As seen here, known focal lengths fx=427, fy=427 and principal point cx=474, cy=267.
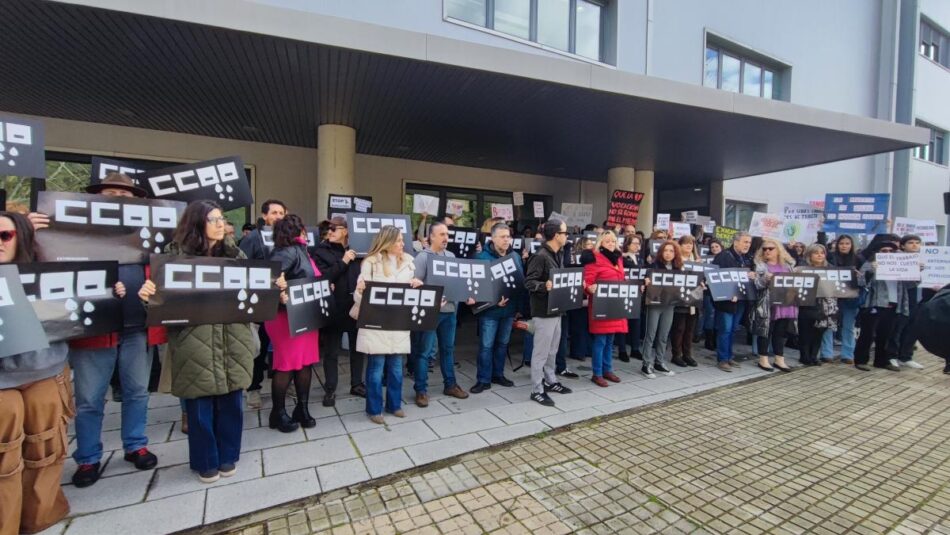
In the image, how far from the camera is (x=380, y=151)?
37.0ft

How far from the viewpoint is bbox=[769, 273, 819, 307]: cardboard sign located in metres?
6.45

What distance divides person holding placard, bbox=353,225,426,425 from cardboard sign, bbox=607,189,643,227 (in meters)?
6.76

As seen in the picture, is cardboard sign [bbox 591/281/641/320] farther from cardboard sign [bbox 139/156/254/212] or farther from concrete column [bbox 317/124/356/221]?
concrete column [bbox 317/124/356/221]

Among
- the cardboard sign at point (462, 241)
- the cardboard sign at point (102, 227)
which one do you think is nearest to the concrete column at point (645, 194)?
the cardboard sign at point (462, 241)

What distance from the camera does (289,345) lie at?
3979mm

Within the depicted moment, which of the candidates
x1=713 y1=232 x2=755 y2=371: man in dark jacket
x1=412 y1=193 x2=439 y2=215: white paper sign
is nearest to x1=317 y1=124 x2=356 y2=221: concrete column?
x1=412 y1=193 x2=439 y2=215: white paper sign

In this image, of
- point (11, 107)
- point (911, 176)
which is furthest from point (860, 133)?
point (11, 107)

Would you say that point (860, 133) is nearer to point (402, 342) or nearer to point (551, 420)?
point (551, 420)

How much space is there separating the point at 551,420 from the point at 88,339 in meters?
3.99

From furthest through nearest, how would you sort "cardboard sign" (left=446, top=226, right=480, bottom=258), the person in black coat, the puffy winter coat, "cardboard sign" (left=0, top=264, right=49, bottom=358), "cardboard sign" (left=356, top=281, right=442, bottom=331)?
"cardboard sign" (left=446, top=226, right=480, bottom=258)
the puffy winter coat
the person in black coat
"cardboard sign" (left=356, top=281, right=442, bottom=331)
"cardboard sign" (left=0, top=264, right=49, bottom=358)

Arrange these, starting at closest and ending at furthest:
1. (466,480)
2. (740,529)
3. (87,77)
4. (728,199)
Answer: (740,529) → (466,480) → (87,77) → (728,199)

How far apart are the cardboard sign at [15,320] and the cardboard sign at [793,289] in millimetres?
8019

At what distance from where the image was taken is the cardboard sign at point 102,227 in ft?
10.1

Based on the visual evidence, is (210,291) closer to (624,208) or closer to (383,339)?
(383,339)
